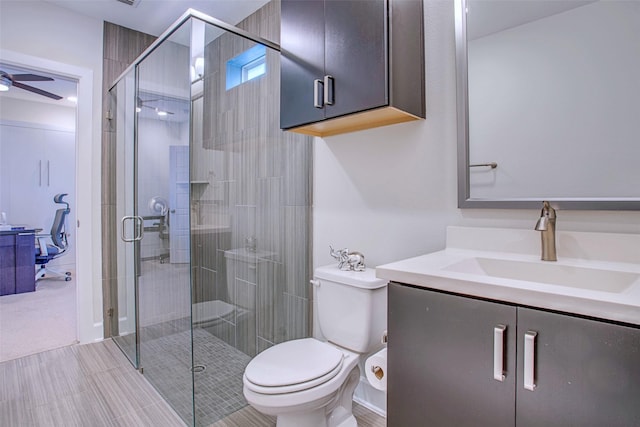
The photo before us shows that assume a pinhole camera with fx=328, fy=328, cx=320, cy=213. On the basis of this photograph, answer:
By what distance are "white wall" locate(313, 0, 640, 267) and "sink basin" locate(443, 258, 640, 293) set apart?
0.60 ft

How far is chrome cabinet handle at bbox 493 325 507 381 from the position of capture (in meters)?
0.80

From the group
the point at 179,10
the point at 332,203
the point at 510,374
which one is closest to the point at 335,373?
the point at 510,374

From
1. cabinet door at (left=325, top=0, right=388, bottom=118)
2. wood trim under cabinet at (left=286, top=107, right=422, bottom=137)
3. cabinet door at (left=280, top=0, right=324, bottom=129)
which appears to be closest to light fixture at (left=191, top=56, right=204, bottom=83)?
cabinet door at (left=280, top=0, right=324, bottom=129)

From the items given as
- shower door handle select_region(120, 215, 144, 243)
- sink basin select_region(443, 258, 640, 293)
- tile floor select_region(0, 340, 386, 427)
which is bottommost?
tile floor select_region(0, 340, 386, 427)

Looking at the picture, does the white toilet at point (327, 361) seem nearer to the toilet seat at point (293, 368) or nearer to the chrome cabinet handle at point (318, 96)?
the toilet seat at point (293, 368)

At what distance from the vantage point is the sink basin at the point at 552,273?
0.98 meters

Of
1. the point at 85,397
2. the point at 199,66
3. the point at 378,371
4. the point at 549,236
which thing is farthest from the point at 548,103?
the point at 85,397

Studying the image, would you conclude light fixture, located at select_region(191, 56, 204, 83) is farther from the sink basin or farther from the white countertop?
the sink basin

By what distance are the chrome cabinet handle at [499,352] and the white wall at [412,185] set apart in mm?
617

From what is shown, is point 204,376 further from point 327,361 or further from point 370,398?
point 370,398

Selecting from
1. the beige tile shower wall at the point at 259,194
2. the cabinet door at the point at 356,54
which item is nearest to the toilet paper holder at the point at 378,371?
the beige tile shower wall at the point at 259,194

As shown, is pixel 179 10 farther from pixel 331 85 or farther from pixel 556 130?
pixel 556 130

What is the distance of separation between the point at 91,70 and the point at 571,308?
336 centimetres

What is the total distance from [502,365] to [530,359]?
67mm
